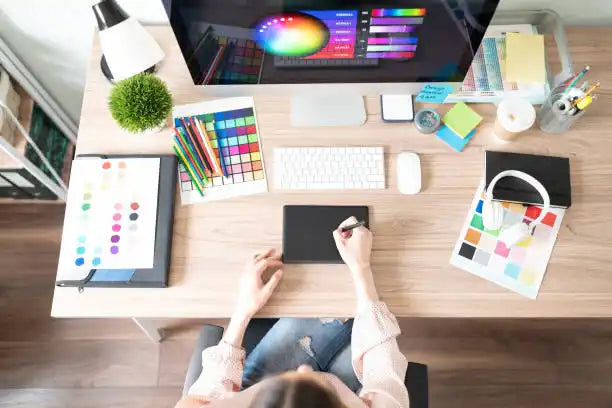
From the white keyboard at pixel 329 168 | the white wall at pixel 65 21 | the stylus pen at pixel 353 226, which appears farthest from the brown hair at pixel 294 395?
the white wall at pixel 65 21

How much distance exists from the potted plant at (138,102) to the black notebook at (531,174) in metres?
0.79

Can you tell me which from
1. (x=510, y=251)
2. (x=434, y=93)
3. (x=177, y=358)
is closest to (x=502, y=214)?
(x=510, y=251)

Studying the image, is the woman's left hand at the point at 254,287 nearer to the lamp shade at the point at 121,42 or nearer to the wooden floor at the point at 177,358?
the lamp shade at the point at 121,42

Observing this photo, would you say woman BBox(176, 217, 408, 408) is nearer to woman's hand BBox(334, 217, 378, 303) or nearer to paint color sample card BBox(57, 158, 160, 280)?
woman's hand BBox(334, 217, 378, 303)

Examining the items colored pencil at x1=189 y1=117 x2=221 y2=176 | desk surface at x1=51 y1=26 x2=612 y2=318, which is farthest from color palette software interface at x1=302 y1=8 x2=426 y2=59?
colored pencil at x1=189 y1=117 x2=221 y2=176

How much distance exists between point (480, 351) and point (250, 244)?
108cm

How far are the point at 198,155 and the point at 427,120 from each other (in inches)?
22.1

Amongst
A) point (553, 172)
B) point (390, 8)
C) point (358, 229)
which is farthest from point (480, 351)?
point (390, 8)

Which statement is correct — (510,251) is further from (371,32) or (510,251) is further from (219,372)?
(219,372)

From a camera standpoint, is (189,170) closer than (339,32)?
No

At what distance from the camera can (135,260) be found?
1.04 metres

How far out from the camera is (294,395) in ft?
2.41

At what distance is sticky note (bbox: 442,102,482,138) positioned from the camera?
115 centimetres

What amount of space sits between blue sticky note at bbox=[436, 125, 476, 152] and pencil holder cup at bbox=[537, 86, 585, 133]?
169 millimetres
